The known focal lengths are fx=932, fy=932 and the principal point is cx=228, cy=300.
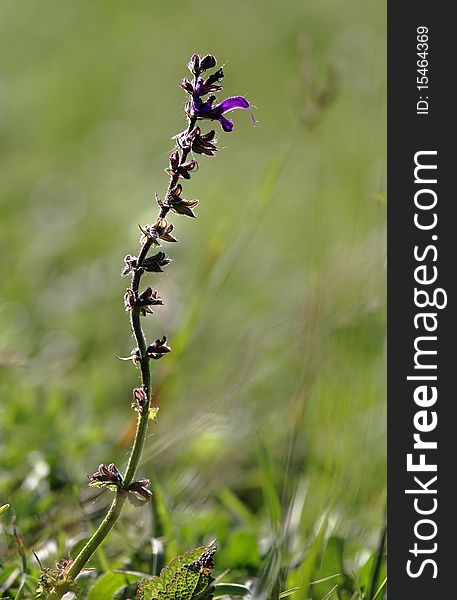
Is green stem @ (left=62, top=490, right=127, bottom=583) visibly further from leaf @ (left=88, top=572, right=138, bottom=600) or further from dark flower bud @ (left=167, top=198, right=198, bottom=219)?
dark flower bud @ (left=167, top=198, right=198, bottom=219)

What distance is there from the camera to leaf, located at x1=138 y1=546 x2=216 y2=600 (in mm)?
1812

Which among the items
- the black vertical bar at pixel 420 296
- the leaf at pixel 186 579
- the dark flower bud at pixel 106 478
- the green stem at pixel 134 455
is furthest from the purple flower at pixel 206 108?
the black vertical bar at pixel 420 296

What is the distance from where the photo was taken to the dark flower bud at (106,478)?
1.70m

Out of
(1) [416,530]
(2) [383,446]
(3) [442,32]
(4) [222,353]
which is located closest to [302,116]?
(3) [442,32]

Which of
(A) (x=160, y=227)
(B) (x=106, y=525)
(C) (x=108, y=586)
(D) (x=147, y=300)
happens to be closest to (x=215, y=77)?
(A) (x=160, y=227)

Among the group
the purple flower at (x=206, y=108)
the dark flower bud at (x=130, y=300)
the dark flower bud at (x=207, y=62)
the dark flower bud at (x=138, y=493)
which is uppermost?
the dark flower bud at (x=207, y=62)

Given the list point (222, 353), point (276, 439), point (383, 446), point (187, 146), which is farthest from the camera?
point (222, 353)

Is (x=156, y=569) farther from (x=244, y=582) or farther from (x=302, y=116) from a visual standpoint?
(x=302, y=116)

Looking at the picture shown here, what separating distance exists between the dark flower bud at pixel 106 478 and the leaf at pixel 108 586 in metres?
0.37

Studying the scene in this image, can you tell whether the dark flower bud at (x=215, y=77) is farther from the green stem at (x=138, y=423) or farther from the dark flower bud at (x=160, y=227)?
the dark flower bud at (x=160, y=227)

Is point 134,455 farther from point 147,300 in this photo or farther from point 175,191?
point 175,191

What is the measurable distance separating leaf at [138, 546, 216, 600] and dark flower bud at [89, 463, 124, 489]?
218 millimetres

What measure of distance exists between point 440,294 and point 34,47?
23.5ft

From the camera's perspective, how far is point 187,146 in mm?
1695
